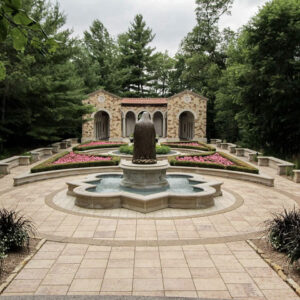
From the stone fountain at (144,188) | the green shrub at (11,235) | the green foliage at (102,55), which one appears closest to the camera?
the green shrub at (11,235)

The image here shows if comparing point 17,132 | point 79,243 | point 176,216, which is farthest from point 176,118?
point 79,243

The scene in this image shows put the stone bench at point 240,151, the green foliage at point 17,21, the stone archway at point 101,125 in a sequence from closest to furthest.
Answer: the green foliage at point 17,21, the stone bench at point 240,151, the stone archway at point 101,125

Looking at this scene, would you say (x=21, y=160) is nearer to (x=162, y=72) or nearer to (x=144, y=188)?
(x=144, y=188)

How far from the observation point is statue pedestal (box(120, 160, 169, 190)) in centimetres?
998

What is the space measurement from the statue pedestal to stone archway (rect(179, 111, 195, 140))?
A: 75.4 ft

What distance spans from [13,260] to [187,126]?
32095mm

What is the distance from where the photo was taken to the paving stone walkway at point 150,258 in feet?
13.3

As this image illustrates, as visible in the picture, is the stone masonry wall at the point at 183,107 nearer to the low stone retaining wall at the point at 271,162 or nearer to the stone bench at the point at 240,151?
the low stone retaining wall at the point at 271,162

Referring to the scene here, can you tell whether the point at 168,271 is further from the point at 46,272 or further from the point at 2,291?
the point at 2,291

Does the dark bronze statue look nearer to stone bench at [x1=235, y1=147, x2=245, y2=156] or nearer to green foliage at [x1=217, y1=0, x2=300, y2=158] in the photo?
green foliage at [x1=217, y1=0, x2=300, y2=158]

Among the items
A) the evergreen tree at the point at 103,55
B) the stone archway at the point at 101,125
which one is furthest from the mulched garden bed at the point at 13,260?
the evergreen tree at the point at 103,55

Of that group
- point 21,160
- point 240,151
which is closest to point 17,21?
point 21,160

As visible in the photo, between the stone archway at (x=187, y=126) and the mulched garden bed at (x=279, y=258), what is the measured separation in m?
27.2

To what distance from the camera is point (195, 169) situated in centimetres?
1432
